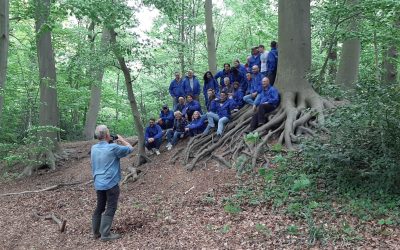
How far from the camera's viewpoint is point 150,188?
10.0 meters

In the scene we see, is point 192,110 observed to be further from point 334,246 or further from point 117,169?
point 334,246

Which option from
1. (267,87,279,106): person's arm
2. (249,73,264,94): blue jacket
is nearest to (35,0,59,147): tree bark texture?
(249,73,264,94): blue jacket

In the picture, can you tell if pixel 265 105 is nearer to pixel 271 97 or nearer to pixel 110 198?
pixel 271 97

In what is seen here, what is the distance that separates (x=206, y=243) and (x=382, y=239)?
8.03 feet

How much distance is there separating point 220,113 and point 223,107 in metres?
0.20

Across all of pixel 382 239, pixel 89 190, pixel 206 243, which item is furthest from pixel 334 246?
pixel 89 190

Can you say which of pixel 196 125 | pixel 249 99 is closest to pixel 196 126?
pixel 196 125

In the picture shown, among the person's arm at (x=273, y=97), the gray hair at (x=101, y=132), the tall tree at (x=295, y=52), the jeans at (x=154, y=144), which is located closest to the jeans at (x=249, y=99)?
the person's arm at (x=273, y=97)

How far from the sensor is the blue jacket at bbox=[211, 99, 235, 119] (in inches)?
460

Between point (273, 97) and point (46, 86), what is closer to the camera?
point (273, 97)

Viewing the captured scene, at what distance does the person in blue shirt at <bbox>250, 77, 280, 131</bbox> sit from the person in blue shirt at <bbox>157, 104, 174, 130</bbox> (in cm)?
377

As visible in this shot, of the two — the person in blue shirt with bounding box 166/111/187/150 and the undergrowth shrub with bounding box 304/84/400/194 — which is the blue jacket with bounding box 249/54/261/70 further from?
the undergrowth shrub with bounding box 304/84/400/194

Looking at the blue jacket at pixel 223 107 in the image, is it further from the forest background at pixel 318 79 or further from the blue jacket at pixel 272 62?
the forest background at pixel 318 79

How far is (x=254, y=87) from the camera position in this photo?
476 inches
